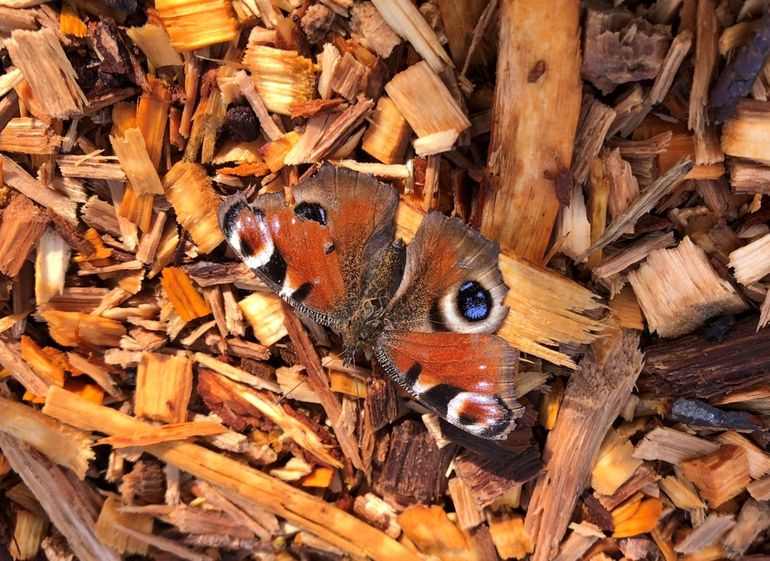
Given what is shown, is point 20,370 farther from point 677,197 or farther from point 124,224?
point 677,197

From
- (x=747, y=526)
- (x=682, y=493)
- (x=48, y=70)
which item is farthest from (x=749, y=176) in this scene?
(x=48, y=70)

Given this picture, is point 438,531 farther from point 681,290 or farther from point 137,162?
point 137,162

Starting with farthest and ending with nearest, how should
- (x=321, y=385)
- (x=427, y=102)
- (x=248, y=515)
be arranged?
(x=248, y=515)
(x=321, y=385)
(x=427, y=102)

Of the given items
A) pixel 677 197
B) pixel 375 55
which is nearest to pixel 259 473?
pixel 375 55

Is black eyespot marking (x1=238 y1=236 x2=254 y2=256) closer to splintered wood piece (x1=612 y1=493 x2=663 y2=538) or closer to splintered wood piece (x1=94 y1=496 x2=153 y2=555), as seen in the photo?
splintered wood piece (x1=94 y1=496 x2=153 y2=555)

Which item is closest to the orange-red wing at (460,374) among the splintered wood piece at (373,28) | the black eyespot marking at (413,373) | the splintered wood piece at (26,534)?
the black eyespot marking at (413,373)

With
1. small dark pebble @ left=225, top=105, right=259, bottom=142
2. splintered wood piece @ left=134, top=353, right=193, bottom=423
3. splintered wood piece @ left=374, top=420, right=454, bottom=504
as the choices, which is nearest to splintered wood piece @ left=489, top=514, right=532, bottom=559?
splintered wood piece @ left=374, top=420, right=454, bottom=504
